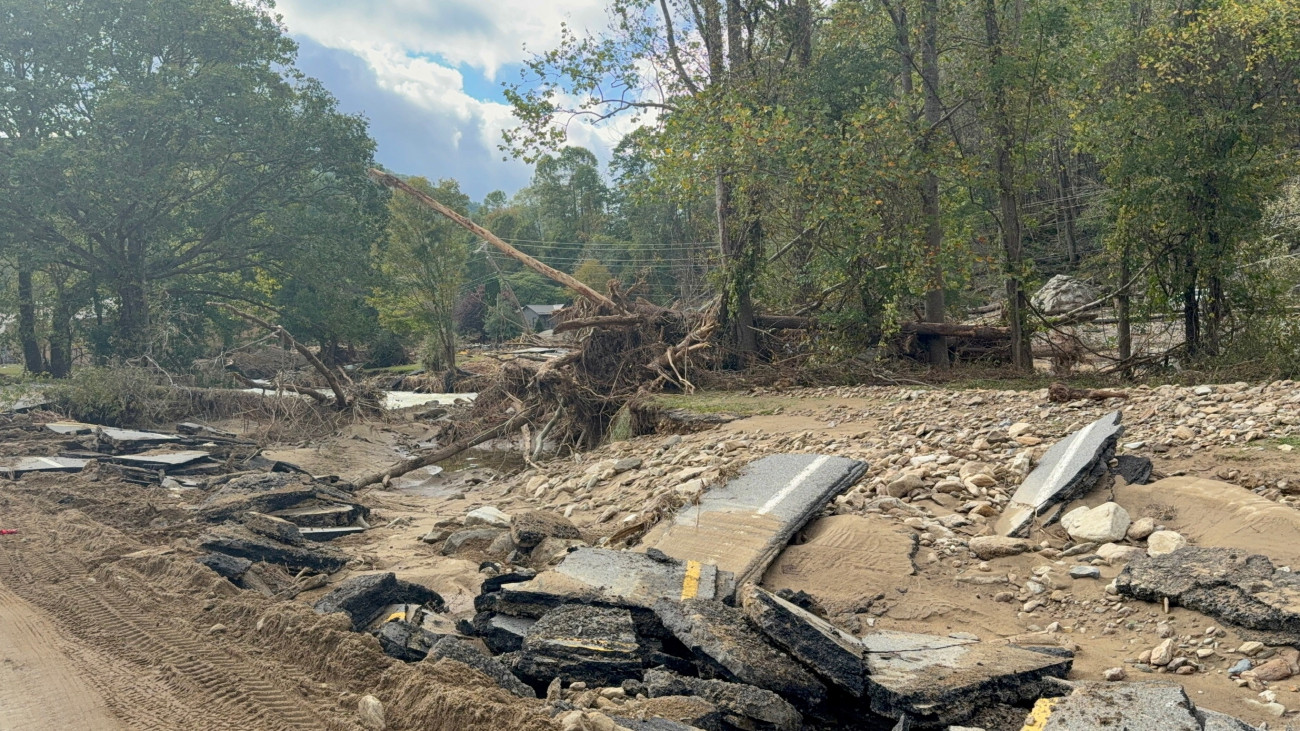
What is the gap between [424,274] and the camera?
99.2 ft

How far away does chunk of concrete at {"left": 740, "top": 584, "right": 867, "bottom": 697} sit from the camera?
3820mm

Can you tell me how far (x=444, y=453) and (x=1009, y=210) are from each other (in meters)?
9.44

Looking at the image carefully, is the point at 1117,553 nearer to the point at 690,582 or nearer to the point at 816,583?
the point at 816,583

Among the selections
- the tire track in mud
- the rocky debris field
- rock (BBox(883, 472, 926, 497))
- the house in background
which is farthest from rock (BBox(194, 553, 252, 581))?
the house in background

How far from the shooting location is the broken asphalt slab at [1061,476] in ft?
18.3

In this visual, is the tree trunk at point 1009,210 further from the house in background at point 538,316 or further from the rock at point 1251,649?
the house in background at point 538,316

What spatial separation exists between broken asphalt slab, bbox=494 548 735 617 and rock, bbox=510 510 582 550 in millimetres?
1534

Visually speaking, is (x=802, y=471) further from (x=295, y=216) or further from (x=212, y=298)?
(x=212, y=298)

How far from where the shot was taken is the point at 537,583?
16.2 feet

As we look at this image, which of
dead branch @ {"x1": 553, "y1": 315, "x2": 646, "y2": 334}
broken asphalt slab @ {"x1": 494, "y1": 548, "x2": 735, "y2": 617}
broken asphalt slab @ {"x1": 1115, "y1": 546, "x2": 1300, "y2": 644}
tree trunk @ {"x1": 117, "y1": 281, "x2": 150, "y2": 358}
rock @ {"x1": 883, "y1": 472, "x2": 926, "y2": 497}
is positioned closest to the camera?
broken asphalt slab @ {"x1": 1115, "y1": 546, "x2": 1300, "y2": 644}

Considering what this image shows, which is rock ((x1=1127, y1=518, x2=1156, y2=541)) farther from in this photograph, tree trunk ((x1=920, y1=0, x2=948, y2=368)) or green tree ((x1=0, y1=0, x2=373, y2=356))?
green tree ((x1=0, y1=0, x2=373, y2=356))

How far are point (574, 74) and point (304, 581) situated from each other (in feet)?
32.5

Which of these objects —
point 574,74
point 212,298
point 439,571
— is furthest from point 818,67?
point 212,298

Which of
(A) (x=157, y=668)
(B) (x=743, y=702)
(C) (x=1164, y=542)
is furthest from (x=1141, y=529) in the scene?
(A) (x=157, y=668)
